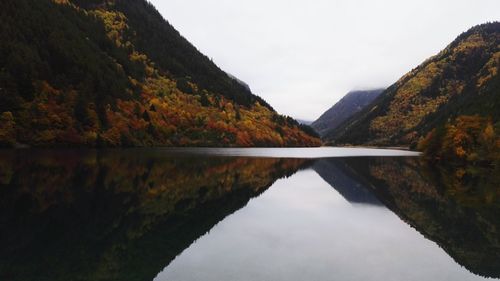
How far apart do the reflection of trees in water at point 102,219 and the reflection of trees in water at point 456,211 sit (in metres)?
14.9

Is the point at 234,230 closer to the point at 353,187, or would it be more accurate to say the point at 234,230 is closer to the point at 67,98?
the point at 353,187

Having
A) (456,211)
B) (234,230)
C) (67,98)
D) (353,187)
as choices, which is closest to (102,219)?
(234,230)

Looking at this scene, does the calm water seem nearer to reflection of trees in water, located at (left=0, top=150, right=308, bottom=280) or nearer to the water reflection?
reflection of trees in water, located at (left=0, top=150, right=308, bottom=280)

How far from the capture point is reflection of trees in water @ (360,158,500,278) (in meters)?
23.9

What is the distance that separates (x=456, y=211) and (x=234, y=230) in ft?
70.3

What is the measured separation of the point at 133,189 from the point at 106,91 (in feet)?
430

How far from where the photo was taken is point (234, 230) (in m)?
27.8

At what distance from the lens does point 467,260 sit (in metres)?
22.4

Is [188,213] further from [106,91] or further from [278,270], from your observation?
[106,91]

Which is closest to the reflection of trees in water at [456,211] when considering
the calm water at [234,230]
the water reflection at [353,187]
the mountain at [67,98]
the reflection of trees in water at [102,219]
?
the calm water at [234,230]

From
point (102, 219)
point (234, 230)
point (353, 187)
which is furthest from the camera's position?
point (353, 187)

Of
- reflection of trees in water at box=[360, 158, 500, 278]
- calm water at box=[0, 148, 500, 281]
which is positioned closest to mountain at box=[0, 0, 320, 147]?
calm water at box=[0, 148, 500, 281]

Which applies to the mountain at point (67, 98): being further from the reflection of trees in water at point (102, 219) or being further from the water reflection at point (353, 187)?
the water reflection at point (353, 187)

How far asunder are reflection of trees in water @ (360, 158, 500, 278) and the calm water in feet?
0.32
